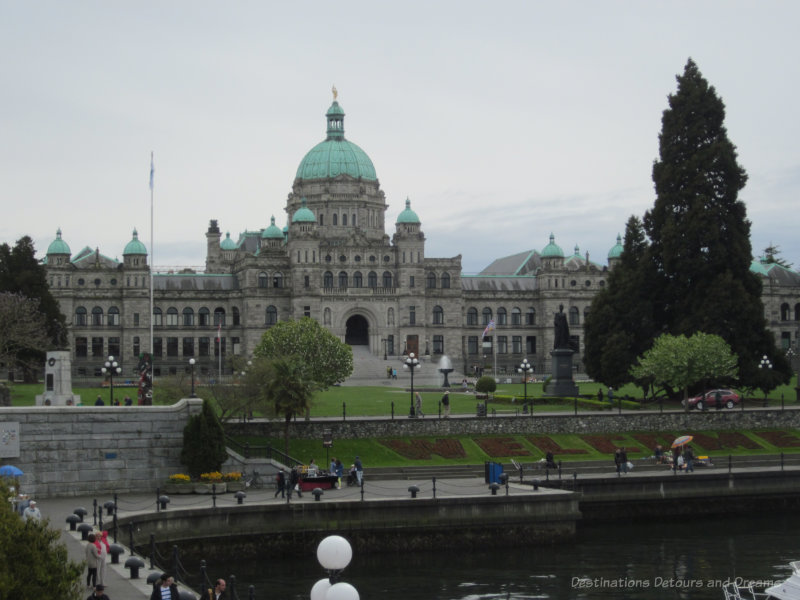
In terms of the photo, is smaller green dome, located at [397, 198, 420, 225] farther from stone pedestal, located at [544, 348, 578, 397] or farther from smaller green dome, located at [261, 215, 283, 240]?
stone pedestal, located at [544, 348, 578, 397]

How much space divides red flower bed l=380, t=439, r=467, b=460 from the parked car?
19.4 meters

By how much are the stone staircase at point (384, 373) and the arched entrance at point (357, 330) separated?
8.83ft

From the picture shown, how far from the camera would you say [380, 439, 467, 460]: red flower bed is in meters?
56.8

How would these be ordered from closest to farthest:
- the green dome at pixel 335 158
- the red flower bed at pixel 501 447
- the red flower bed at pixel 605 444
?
the red flower bed at pixel 501 447 → the red flower bed at pixel 605 444 → the green dome at pixel 335 158

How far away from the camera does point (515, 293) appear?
13538cm

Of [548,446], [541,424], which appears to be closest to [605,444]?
[548,446]

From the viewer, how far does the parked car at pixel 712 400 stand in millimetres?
70006

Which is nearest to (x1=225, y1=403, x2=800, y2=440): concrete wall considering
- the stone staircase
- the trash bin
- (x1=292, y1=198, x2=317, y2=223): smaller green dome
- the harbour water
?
the trash bin

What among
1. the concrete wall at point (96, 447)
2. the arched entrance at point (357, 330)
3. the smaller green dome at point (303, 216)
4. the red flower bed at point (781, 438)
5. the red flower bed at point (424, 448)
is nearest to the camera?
the concrete wall at point (96, 447)

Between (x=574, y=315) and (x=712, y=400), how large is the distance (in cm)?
6417

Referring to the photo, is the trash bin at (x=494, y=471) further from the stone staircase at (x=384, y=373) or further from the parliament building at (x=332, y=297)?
the parliament building at (x=332, y=297)

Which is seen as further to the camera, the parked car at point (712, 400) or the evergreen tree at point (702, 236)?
the evergreen tree at point (702, 236)

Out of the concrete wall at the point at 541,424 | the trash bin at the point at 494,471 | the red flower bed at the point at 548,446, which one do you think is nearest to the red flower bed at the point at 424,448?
the concrete wall at the point at 541,424

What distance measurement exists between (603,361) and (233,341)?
197ft
